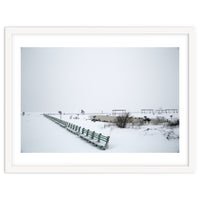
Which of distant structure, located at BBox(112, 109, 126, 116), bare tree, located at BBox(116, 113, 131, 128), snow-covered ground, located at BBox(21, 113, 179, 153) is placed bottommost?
snow-covered ground, located at BBox(21, 113, 179, 153)

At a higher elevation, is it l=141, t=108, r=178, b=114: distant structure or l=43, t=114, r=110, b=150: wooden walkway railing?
l=141, t=108, r=178, b=114: distant structure

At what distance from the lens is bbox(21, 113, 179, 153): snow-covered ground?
2826mm

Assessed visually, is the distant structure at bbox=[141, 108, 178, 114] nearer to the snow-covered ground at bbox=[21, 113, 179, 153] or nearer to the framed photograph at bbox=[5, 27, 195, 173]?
the framed photograph at bbox=[5, 27, 195, 173]

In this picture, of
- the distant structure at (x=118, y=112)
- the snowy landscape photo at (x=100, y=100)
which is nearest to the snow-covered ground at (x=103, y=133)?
the snowy landscape photo at (x=100, y=100)

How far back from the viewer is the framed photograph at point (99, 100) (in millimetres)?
2777

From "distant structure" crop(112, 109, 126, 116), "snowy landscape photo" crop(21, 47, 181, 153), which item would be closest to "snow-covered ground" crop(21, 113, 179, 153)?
"snowy landscape photo" crop(21, 47, 181, 153)

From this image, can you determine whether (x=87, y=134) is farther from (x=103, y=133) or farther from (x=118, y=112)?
(x=118, y=112)

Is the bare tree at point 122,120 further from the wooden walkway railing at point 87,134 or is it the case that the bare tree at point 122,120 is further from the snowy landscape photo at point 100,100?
the wooden walkway railing at point 87,134

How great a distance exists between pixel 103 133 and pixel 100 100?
33 cm

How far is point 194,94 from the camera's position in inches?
109
